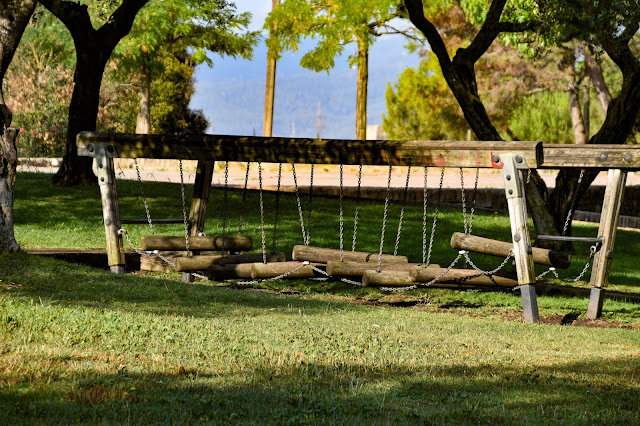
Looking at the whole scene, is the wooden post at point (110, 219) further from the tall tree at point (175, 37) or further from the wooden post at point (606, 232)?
the tall tree at point (175, 37)

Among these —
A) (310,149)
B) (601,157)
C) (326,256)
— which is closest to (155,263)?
(326,256)

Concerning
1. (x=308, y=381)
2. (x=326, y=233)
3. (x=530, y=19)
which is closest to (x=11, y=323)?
(x=308, y=381)

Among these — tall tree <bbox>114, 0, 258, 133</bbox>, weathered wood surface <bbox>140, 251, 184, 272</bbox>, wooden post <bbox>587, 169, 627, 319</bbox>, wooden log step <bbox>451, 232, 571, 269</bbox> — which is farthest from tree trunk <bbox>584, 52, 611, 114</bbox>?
weathered wood surface <bbox>140, 251, 184, 272</bbox>

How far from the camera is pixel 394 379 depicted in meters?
5.21

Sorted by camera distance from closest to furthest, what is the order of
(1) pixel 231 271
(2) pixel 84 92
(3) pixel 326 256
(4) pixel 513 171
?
(4) pixel 513 171 < (1) pixel 231 271 < (3) pixel 326 256 < (2) pixel 84 92

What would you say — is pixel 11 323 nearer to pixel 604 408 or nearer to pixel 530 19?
pixel 604 408

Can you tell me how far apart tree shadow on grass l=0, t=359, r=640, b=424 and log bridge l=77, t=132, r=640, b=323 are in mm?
3476

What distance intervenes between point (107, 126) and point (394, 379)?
36.9 metres

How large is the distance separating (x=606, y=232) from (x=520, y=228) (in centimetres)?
131

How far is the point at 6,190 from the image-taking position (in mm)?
9500

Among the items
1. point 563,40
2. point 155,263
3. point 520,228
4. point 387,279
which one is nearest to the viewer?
point 520,228

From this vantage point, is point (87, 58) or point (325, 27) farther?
point (325, 27)

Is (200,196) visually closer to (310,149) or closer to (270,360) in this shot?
(310,149)

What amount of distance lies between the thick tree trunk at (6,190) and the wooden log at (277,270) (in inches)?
106
